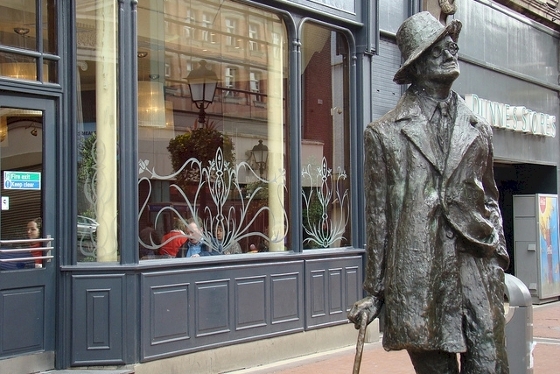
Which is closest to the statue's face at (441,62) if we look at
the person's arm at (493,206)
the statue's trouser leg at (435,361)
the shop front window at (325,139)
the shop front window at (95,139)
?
the person's arm at (493,206)

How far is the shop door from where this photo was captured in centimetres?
767

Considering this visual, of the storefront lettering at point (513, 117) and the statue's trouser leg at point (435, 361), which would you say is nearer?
the statue's trouser leg at point (435, 361)

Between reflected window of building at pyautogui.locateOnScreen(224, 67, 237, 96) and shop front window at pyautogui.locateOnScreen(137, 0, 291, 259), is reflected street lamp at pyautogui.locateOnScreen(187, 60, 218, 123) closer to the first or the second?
shop front window at pyautogui.locateOnScreen(137, 0, 291, 259)

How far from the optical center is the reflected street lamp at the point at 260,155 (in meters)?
10.0

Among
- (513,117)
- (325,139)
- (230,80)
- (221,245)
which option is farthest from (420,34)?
(513,117)

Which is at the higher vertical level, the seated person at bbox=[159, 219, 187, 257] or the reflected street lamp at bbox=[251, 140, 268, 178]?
the reflected street lamp at bbox=[251, 140, 268, 178]

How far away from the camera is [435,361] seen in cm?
433

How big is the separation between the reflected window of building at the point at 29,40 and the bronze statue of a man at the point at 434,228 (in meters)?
4.50

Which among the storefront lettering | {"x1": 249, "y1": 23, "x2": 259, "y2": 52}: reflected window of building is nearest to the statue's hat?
{"x1": 249, "y1": 23, "x2": 259, "y2": 52}: reflected window of building

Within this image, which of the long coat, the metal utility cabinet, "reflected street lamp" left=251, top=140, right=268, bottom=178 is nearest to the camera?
the long coat

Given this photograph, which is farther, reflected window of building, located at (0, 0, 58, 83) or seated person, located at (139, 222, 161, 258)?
seated person, located at (139, 222, 161, 258)

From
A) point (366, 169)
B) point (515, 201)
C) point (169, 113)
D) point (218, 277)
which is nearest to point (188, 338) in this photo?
point (218, 277)

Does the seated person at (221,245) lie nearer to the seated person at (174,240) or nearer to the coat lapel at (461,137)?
the seated person at (174,240)

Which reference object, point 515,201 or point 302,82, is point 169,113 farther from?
point 515,201
